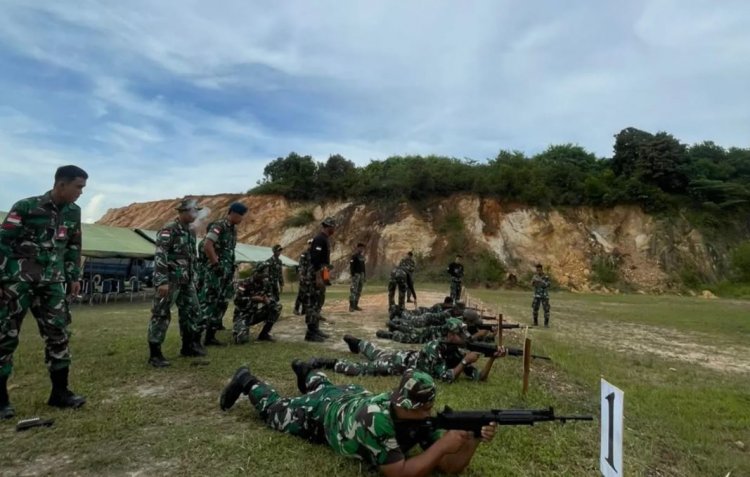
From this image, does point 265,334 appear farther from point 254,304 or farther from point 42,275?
point 42,275

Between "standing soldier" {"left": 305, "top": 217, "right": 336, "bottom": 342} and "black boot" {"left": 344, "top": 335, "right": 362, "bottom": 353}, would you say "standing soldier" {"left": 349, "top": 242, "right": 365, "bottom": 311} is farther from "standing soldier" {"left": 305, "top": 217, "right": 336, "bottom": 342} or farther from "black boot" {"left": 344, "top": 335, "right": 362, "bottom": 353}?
"black boot" {"left": 344, "top": 335, "right": 362, "bottom": 353}

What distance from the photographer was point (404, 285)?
492 inches

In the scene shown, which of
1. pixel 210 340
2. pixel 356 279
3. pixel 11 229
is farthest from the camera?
pixel 356 279

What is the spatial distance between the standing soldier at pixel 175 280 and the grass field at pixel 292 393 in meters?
0.38

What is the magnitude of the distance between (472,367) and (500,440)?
186cm

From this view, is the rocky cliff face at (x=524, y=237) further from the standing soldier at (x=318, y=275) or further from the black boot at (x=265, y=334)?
the black boot at (x=265, y=334)

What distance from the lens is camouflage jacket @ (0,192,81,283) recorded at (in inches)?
162

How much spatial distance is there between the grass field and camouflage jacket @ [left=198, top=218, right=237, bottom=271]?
1.20 m

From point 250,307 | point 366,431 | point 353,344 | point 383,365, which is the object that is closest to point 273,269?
point 250,307

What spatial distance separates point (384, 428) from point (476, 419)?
549mm

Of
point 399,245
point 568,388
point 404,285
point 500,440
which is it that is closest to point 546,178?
point 399,245

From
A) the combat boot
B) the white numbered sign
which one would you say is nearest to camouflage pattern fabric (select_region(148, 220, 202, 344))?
the combat boot

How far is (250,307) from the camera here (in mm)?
7609

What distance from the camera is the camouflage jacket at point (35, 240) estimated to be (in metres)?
4.11
